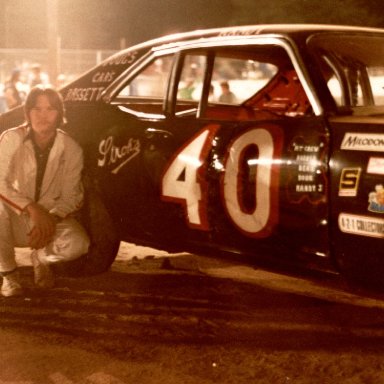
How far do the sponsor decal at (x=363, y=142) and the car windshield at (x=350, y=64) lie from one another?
0.48 metres

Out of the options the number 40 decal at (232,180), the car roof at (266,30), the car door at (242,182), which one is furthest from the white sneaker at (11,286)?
the car roof at (266,30)

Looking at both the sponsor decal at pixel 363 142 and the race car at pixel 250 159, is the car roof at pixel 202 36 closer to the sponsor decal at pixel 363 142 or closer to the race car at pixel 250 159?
the race car at pixel 250 159

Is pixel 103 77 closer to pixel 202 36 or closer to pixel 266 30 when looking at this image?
pixel 202 36

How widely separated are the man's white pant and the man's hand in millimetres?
90

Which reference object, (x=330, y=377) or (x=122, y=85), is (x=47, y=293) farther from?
(x=330, y=377)

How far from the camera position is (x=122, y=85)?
436 cm

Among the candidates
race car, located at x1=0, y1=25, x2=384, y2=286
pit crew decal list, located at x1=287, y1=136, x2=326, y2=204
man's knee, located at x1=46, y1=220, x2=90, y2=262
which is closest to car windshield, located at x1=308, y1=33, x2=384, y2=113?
race car, located at x1=0, y1=25, x2=384, y2=286

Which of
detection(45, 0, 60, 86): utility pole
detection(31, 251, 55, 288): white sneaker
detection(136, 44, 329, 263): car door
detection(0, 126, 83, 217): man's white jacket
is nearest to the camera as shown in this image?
detection(136, 44, 329, 263): car door

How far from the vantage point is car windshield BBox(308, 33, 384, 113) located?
365 cm

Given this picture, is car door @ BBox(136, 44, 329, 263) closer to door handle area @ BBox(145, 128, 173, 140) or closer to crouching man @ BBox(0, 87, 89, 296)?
door handle area @ BBox(145, 128, 173, 140)

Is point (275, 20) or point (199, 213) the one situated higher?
point (275, 20)

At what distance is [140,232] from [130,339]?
76 centimetres

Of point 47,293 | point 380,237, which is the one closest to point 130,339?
point 47,293

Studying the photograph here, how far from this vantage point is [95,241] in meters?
4.41
